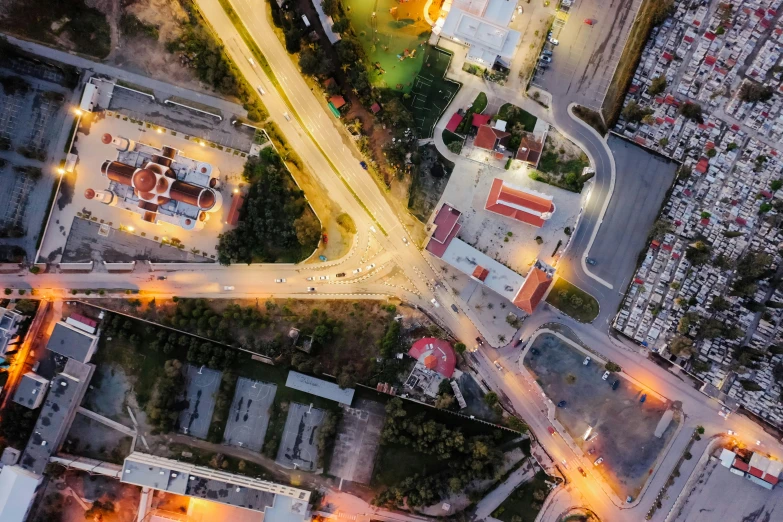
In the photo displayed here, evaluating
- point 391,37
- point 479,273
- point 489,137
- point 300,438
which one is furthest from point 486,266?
point 300,438

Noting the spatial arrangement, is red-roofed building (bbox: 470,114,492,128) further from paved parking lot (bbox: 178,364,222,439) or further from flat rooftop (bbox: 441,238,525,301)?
paved parking lot (bbox: 178,364,222,439)

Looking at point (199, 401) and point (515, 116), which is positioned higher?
point (515, 116)

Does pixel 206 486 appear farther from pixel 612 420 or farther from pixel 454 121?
pixel 454 121

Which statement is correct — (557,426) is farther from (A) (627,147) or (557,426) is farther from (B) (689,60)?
(B) (689,60)

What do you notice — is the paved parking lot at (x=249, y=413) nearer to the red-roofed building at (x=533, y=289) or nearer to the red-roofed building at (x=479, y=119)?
the red-roofed building at (x=533, y=289)

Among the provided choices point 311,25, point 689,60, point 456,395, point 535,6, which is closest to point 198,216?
point 311,25

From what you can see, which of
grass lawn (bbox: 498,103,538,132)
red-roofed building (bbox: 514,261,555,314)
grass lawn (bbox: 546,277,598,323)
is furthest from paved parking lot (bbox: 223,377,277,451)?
grass lawn (bbox: 498,103,538,132)

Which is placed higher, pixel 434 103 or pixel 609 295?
pixel 434 103

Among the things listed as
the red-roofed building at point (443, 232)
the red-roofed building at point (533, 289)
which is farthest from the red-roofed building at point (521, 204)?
the red-roofed building at point (533, 289)
